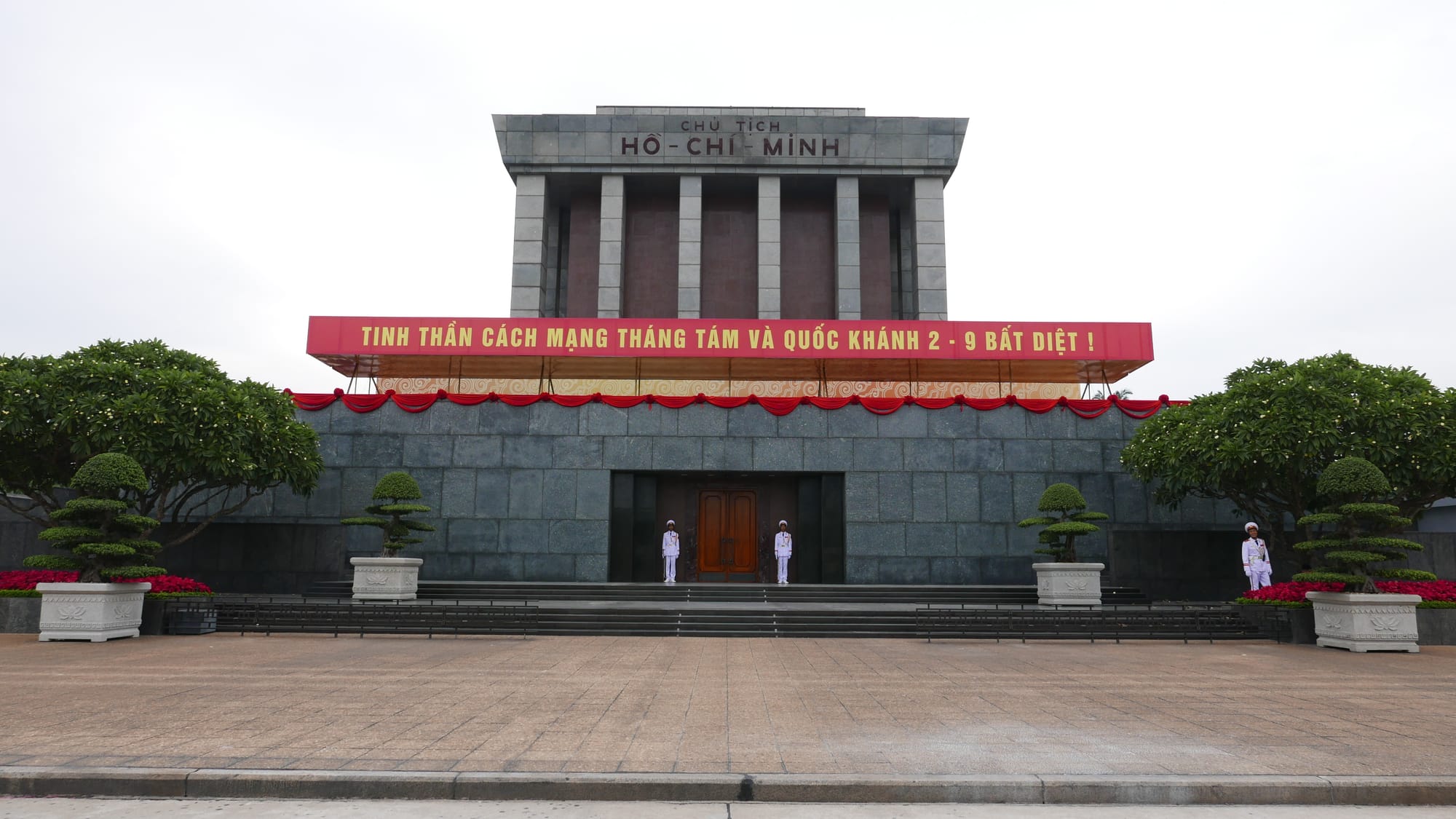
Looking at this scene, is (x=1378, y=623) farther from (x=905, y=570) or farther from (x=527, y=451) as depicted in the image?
(x=527, y=451)

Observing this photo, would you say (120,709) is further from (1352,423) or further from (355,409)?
(1352,423)

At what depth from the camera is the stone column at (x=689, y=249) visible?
36.1 m

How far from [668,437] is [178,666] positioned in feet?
47.0

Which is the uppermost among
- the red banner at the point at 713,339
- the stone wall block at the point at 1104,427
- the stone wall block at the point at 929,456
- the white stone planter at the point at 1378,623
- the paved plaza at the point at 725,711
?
the red banner at the point at 713,339

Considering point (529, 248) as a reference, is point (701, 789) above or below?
below

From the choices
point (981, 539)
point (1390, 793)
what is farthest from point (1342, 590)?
point (1390, 793)

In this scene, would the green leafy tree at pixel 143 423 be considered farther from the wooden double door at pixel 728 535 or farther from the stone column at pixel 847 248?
the stone column at pixel 847 248

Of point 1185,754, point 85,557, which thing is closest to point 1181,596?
point 1185,754

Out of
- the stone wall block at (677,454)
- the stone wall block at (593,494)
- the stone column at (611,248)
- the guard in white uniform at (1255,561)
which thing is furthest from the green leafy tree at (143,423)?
the guard in white uniform at (1255,561)

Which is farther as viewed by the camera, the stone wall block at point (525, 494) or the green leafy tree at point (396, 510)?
the stone wall block at point (525, 494)

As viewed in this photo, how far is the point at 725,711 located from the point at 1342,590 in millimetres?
13286

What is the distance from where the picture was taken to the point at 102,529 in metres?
16.2

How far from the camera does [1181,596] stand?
23.2 metres

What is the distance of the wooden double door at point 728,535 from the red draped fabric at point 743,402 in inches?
124
